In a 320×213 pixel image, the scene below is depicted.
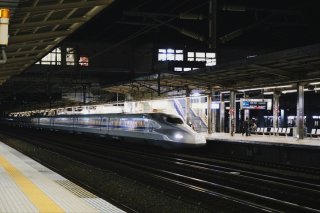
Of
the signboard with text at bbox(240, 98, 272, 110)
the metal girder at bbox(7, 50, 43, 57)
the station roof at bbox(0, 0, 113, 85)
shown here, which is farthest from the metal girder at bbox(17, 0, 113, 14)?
the signboard with text at bbox(240, 98, 272, 110)

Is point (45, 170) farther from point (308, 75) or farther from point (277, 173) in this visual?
point (308, 75)

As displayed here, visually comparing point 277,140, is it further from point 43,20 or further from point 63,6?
point 63,6

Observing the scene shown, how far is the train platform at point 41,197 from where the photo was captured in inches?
330

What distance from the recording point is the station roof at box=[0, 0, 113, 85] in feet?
37.6

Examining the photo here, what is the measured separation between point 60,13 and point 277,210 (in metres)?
7.69

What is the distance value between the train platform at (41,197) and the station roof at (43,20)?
143 inches

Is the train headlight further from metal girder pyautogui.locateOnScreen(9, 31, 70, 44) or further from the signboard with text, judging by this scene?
metal girder pyautogui.locateOnScreen(9, 31, 70, 44)

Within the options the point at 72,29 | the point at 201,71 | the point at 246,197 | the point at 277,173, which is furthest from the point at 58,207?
the point at 201,71

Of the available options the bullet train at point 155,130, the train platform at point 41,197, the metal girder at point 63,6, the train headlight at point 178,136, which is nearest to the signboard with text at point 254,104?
the bullet train at point 155,130

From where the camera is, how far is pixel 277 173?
18641 mm

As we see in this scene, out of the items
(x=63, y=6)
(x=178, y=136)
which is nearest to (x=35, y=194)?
(x=63, y=6)

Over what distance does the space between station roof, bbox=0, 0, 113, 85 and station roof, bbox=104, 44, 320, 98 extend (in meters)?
9.13

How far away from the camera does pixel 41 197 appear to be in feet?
31.2

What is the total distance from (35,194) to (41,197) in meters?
0.38
